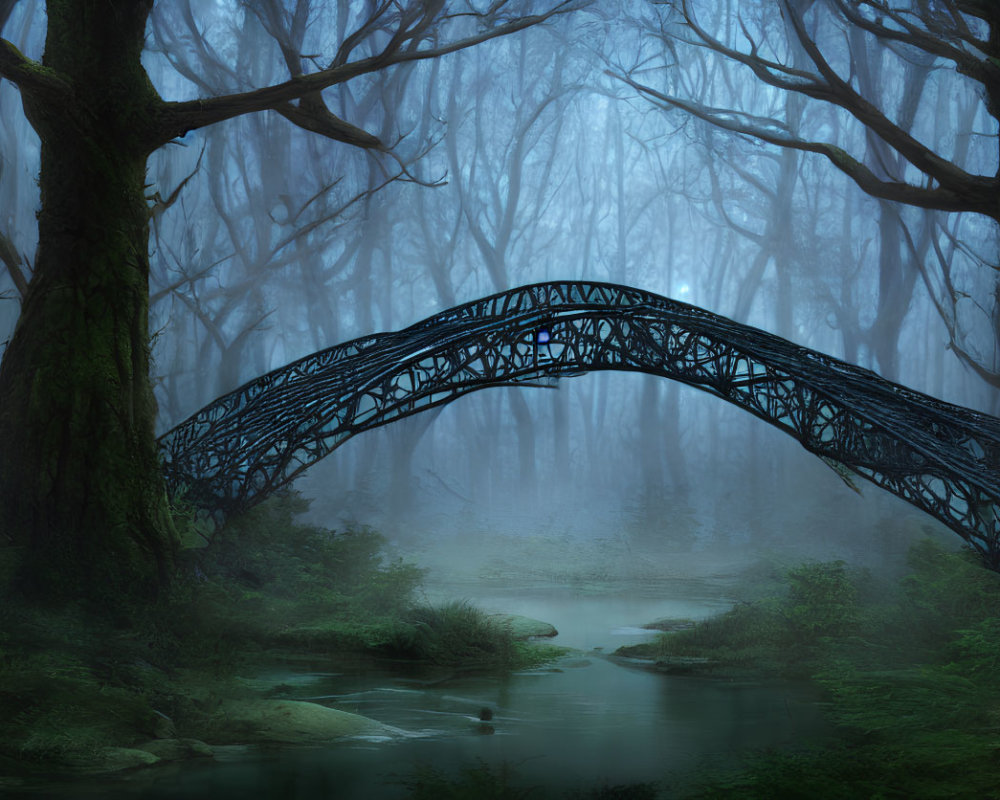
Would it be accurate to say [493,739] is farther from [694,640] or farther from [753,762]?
[694,640]

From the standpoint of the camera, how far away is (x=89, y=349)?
10.3 meters

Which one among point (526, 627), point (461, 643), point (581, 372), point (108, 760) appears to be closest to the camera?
point (108, 760)

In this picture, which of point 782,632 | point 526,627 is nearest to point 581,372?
point 526,627

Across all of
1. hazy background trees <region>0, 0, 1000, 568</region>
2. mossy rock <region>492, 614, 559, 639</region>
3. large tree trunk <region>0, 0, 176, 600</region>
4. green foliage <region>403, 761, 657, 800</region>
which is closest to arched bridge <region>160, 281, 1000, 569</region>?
large tree trunk <region>0, 0, 176, 600</region>

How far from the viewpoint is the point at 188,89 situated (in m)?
28.5

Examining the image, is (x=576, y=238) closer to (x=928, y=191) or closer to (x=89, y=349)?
(x=928, y=191)

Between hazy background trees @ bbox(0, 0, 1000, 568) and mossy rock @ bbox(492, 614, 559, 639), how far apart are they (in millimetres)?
13234

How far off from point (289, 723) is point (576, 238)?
27639 millimetres

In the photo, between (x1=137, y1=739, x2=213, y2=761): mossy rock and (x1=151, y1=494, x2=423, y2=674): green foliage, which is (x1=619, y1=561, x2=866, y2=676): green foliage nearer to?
(x1=151, y1=494, x2=423, y2=674): green foliage

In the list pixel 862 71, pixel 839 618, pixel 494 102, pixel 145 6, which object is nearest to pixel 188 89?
pixel 494 102

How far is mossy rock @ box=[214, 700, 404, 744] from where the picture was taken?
759cm

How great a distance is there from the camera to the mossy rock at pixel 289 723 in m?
7.59

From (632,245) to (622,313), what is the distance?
22035 millimetres

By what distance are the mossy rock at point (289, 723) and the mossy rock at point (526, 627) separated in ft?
19.0
